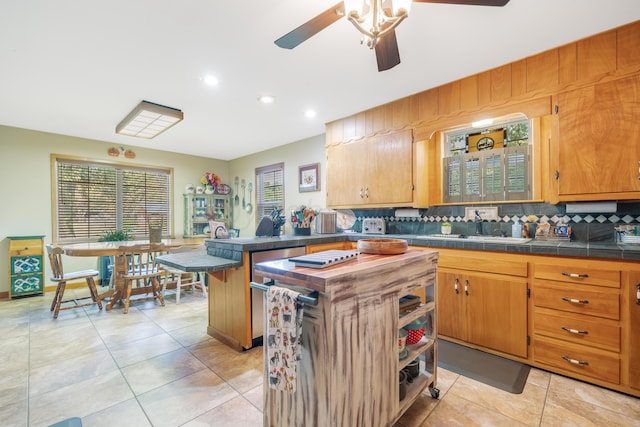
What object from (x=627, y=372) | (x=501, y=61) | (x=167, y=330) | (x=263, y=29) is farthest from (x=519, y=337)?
(x=167, y=330)

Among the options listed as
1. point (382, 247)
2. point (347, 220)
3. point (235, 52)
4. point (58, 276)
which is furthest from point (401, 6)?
point (58, 276)

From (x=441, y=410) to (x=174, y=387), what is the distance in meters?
1.76

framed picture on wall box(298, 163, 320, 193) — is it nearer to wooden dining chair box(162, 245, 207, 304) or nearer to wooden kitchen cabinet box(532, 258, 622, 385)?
wooden dining chair box(162, 245, 207, 304)

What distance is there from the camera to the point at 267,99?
10.7 ft

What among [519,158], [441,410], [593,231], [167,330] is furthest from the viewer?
[167,330]

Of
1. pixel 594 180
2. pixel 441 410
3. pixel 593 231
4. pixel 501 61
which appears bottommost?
pixel 441 410

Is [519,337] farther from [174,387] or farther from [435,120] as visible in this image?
[174,387]

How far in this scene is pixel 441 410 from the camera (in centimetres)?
170

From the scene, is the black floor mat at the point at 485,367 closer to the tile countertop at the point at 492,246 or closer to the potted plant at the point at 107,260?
the tile countertop at the point at 492,246

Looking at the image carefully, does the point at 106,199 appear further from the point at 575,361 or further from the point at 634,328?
the point at 634,328

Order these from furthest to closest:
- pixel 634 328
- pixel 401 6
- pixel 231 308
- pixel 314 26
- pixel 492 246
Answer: pixel 231 308 < pixel 492 246 < pixel 634 328 < pixel 314 26 < pixel 401 6

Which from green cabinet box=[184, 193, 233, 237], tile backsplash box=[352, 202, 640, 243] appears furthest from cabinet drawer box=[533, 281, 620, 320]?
green cabinet box=[184, 193, 233, 237]

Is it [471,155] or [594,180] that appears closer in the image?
[594,180]

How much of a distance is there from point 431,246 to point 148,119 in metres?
3.77
